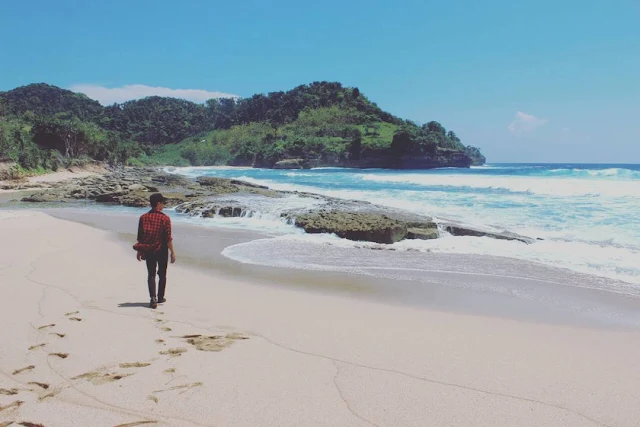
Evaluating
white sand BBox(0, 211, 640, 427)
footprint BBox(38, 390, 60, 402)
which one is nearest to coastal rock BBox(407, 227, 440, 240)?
white sand BBox(0, 211, 640, 427)

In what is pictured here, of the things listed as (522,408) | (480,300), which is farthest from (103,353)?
(480,300)

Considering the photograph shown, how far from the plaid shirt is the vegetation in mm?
46138

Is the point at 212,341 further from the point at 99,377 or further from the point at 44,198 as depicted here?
the point at 44,198

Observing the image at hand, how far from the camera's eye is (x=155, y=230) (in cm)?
581

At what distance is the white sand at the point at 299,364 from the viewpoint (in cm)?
328

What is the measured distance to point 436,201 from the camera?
24.1m

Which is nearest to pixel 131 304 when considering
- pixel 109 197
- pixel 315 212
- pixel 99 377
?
pixel 99 377

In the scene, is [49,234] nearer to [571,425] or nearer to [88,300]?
[88,300]

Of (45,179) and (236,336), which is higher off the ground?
(236,336)

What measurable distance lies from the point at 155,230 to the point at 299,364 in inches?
110

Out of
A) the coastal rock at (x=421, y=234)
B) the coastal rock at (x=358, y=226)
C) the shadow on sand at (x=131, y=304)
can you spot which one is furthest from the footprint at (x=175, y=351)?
the coastal rock at (x=421, y=234)

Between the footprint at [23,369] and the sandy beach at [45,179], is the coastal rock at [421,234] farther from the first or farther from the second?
the sandy beach at [45,179]

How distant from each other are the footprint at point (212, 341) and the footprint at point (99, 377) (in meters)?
0.82

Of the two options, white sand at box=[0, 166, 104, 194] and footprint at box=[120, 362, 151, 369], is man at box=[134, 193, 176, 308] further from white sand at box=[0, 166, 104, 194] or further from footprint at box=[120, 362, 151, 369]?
white sand at box=[0, 166, 104, 194]
